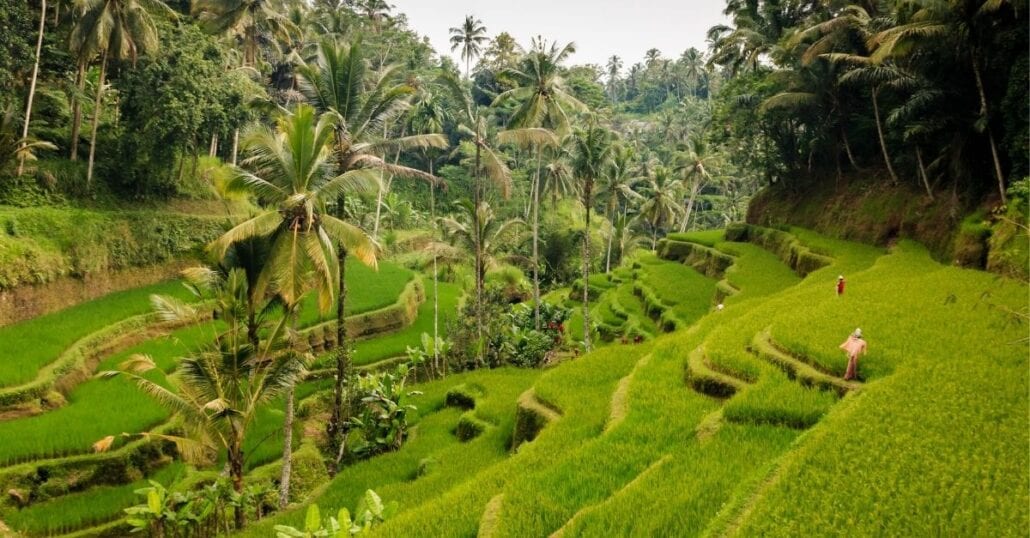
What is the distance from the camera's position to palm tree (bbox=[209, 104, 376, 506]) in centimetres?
1102

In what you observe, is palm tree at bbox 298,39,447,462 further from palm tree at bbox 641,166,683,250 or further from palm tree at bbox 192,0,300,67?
palm tree at bbox 641,166,683,250

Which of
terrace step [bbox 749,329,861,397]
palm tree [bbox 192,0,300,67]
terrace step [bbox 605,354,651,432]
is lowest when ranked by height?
terrace step [bbox 605,354,651,432]

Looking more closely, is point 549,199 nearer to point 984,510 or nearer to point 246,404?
point 246,404

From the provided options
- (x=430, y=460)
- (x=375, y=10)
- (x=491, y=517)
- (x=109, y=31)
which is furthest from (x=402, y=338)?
(x=375, y=10)

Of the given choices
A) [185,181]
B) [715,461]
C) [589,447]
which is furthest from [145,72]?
[715,461]

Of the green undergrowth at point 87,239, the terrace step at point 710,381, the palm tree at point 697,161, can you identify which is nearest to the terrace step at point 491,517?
the terrace step at point 710,381

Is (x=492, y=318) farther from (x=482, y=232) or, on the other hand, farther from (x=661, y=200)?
(x=661, y=200)

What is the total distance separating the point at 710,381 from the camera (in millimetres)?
9930

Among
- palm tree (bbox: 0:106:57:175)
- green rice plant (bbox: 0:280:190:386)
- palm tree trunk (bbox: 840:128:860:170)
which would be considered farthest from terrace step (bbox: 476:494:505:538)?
palm tree trunk (bbox: 840:128:860:170)

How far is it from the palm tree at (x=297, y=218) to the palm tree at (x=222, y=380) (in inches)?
23.1

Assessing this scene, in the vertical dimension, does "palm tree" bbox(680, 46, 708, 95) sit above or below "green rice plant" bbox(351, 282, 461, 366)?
above

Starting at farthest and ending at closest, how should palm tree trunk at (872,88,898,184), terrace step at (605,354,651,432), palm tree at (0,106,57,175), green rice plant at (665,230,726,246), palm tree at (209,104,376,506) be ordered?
green rice plant at (665,230,726,246) → palm tree trunk at (872,88,898,184) → palm tree at (0,106,57,175) → palm tree at (209,104,376,506) → terrace step at (605,354,651,432)

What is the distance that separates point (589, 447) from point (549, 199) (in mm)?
43343

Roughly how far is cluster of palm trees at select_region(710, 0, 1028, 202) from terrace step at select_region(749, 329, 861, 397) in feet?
34.9
